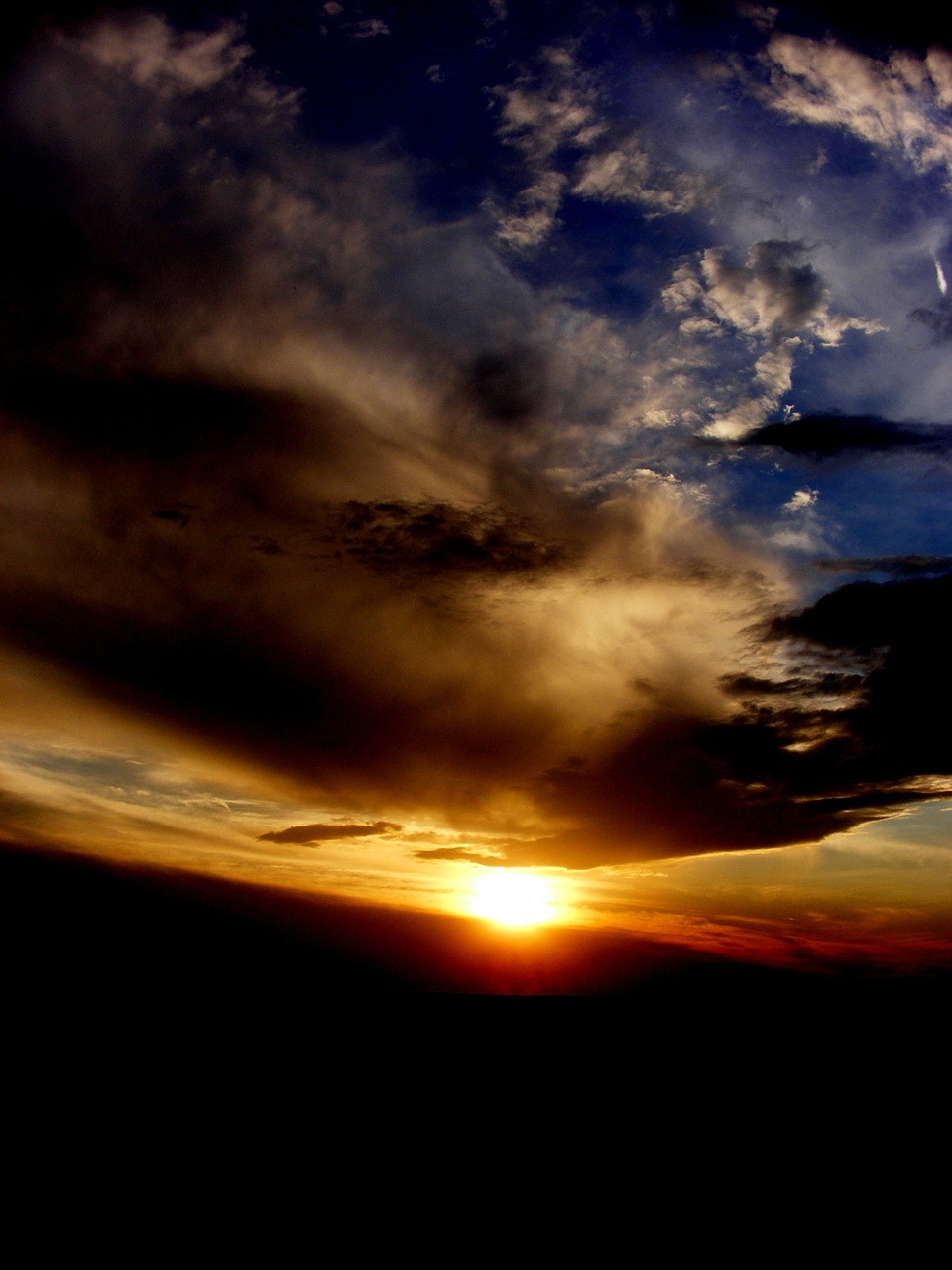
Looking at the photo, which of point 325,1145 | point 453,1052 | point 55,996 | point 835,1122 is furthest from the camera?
point 55,996

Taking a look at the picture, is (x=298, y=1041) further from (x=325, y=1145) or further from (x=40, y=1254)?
(x=40, y=1254)

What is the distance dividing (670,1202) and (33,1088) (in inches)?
343

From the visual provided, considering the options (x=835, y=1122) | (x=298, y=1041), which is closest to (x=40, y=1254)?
(x=298, y=1041)

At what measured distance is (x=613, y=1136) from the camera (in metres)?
8.73

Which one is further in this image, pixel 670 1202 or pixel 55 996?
pixel 55 996

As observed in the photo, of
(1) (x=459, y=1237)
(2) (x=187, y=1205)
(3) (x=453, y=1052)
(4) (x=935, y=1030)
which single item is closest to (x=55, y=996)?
(3) (x=453, y=1052)

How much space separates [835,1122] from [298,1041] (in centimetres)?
895

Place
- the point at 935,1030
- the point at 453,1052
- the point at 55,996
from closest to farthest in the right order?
the point at 453,1052, the point at 55,996, the point at 935,1030

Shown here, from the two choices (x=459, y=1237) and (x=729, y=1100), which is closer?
(x=459, y=1237)

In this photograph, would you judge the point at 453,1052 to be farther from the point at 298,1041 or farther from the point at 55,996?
the point at 55,996

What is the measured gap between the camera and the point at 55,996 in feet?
48.8

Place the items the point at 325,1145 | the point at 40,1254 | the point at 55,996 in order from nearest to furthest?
the point at 40,1254, the point at 325,1145, the point at 55,996

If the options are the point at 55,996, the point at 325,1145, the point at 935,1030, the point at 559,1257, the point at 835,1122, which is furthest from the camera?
the point at 935,1030

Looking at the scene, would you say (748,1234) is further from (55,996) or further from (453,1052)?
(55,996)
